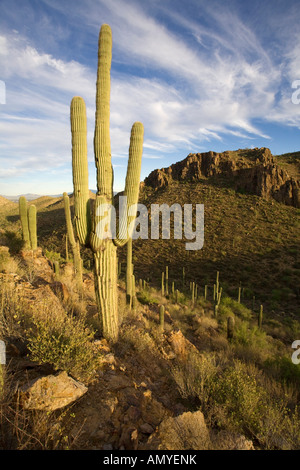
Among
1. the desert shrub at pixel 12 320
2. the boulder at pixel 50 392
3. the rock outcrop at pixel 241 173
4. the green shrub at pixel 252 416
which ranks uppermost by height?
the rock outcrop at pixel 241 173

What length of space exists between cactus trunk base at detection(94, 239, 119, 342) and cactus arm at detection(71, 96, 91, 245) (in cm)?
49

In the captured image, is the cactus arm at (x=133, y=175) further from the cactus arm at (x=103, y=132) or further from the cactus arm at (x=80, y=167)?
the cactus arm at (x=80, y=167)

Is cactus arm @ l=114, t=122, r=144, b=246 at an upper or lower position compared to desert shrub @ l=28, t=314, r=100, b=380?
upper

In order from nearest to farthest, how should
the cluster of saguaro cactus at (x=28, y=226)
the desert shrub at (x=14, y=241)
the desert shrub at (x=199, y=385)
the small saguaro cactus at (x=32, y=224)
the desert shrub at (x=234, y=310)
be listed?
the desert shrub at (x=199, y=385)
the desert shrub at (x=14, y=241)
the small saguaro cactus at (x=32, y=224)
the cluster of saguaro cactus at (x=28, y=226)
the desert shrub at (x=234, y=310)

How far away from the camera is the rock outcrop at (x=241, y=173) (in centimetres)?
3012

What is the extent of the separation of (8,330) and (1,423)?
1876 millimetres

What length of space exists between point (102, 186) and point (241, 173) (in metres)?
33.9

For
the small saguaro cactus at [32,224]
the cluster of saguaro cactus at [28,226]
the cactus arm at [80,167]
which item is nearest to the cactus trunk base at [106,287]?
the cactus arm at [80,167]

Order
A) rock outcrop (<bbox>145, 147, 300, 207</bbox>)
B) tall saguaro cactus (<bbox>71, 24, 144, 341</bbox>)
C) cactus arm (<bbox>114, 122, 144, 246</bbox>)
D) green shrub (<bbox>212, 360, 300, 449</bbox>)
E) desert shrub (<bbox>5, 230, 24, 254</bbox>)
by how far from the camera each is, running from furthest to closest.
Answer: rock outcrop (<bbox>145, 147, 300, 207</bbox>) → desert shrub (<bbox>5, 230, 24, 254</bbox>) → cactus arm (<bbox>114, 122, 144, 246</bbox>) → tall saguaro cactus (<bbox>71, 24, 144, 341</bbox>) → green shrub (<bbox>212, 360, 300, 449</bbox>)

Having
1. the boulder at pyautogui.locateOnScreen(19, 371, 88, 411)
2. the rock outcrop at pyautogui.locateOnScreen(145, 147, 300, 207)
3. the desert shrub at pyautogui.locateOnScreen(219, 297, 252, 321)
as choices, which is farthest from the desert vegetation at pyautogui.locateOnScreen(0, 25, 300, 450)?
the rock outcrop at pyautogui.locateOnScreen(145, 147, 300, 207)

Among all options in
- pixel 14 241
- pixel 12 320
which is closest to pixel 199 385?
pixel 12 320

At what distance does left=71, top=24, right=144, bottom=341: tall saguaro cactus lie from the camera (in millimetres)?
4965

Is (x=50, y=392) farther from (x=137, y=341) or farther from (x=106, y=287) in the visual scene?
(x=137, y=341)

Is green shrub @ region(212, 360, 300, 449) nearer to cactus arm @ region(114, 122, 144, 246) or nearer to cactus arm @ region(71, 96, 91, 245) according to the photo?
cactus arm @ region(114, 122, 144, 246)
